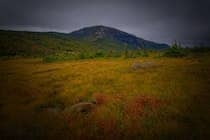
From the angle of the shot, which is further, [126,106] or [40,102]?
[40,102]

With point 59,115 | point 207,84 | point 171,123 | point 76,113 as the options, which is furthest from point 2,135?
point 207,84

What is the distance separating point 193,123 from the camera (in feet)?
24.3

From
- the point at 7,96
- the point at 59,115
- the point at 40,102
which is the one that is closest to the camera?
the point at 59,115

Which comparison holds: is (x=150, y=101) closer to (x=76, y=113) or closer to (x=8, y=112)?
(x=76, y=113)

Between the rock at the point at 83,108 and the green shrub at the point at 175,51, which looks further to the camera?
the green shrub at the point at 175,51

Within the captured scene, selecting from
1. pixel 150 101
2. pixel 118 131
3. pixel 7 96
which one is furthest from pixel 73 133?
pixel 7 96

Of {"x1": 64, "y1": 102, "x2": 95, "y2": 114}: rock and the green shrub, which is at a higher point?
the green shrub

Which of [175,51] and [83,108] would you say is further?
[175,51]

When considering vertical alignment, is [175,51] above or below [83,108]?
A: above

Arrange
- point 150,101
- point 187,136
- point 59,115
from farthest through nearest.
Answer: point 150,101 → point 59,115 → point 187,136

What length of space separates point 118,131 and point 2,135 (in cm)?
513

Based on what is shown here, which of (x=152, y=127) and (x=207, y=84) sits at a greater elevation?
(x=207, y=84)

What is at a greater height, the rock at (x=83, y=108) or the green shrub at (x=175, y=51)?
the green shrub at (x=175, y=51)

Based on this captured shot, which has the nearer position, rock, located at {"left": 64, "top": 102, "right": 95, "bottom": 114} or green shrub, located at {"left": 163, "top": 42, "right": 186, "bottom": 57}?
rock, located at {"left": 64, "top": 102, "right": 95, "bottom": 114}
